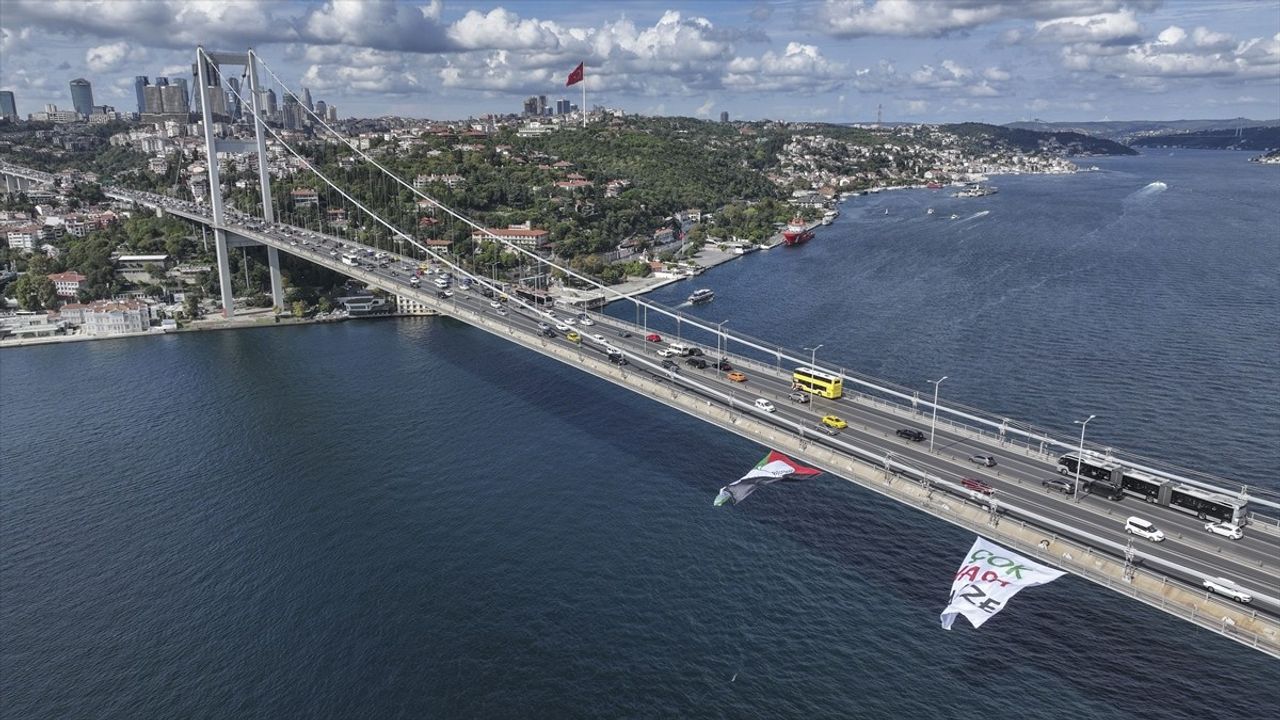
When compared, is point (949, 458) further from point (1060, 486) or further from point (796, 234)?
point (796, 234)

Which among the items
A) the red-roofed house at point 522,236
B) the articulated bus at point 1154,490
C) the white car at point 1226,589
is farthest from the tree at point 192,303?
the white car at point 1226,589

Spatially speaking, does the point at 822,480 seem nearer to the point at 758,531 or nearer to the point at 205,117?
the point at 758,531

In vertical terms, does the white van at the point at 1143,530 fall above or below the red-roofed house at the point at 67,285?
below

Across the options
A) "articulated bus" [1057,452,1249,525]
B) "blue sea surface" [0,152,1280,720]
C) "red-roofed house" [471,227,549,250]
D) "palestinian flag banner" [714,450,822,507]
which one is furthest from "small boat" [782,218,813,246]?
"articulated bus" [1057,452,1249,525]

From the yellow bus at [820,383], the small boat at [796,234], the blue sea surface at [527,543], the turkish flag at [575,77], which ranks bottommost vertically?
the blue sea surface at [527,543]

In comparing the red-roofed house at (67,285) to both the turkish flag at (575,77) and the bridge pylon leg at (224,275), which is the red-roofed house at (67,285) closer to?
the bridge pylon leg at (224,275)

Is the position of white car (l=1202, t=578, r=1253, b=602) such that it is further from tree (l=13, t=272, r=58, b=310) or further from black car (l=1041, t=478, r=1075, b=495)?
tree (l=13, t=272, r=58, b=310)
